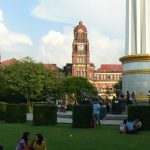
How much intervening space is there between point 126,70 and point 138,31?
11.6ft

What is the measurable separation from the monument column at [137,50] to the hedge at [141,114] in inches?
349

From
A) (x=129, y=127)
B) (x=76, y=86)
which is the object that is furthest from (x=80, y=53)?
(x=129, y=127)

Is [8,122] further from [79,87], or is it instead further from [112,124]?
[79,87]

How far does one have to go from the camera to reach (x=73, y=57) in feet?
592

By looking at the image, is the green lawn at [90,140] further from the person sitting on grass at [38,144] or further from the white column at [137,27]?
the white column at [137,27]

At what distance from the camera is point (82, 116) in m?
31.5

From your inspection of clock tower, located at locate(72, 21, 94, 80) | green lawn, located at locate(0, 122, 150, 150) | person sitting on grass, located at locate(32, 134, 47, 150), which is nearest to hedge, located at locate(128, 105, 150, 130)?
green lawn, located at locate(0, 122, 150, 150)

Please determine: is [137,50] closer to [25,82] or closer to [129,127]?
[129,127]

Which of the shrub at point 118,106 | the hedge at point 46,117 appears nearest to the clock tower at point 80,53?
the shrub at point 118,106

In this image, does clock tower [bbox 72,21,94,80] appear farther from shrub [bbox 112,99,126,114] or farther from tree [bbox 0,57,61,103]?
shrub [bbox 112,99,126,114]

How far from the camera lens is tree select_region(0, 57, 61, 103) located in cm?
9294

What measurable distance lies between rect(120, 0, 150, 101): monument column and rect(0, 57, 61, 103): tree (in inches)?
2118

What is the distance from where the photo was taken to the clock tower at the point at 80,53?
180375 millimetres

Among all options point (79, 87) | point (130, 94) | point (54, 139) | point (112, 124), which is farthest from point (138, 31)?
point (79, 87)
